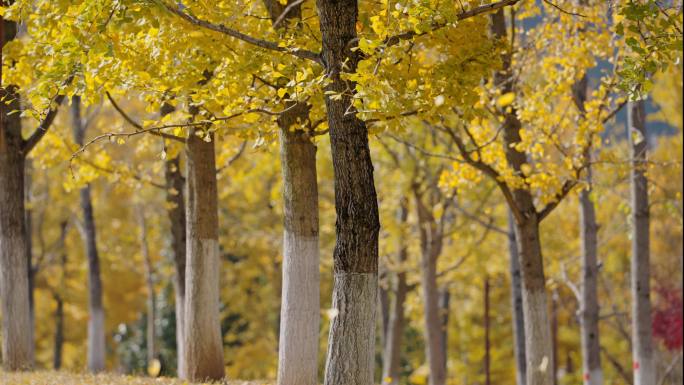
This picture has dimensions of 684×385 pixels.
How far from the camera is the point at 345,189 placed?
7.71 metres

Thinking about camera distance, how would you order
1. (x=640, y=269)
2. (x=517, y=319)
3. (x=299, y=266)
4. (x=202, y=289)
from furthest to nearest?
1. (x=517, y=319)
2. (x=640, y=269)
3. (x=202, y=289)
4. (x=299, y=266)

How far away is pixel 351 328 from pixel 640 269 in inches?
340

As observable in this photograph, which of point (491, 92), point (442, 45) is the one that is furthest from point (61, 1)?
point (491, 92)

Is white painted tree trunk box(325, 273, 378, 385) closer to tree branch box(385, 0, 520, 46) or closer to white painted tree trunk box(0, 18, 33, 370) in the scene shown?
tree branch box(385, 0, 520, 46)

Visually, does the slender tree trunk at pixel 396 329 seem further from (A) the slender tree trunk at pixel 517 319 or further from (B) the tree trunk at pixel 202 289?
(B) the tree trunk at pixel 202 289

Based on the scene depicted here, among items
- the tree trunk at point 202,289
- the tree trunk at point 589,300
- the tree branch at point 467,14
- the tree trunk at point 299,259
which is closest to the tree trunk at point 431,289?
→ the tree trunk at point 589,300

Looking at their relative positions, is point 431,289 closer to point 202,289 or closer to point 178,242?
point 178,242

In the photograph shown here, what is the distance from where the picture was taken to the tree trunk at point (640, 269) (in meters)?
14.4

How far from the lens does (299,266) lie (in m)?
9.23

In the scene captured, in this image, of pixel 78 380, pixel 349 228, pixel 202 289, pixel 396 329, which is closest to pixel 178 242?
pixel 202 289

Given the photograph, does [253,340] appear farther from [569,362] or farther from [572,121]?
[572,121]

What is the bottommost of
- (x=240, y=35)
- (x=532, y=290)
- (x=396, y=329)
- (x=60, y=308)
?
(x=396, y=329)

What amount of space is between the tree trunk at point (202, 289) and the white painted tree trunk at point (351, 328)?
3.25 metres

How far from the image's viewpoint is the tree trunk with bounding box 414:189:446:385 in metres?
19.9
